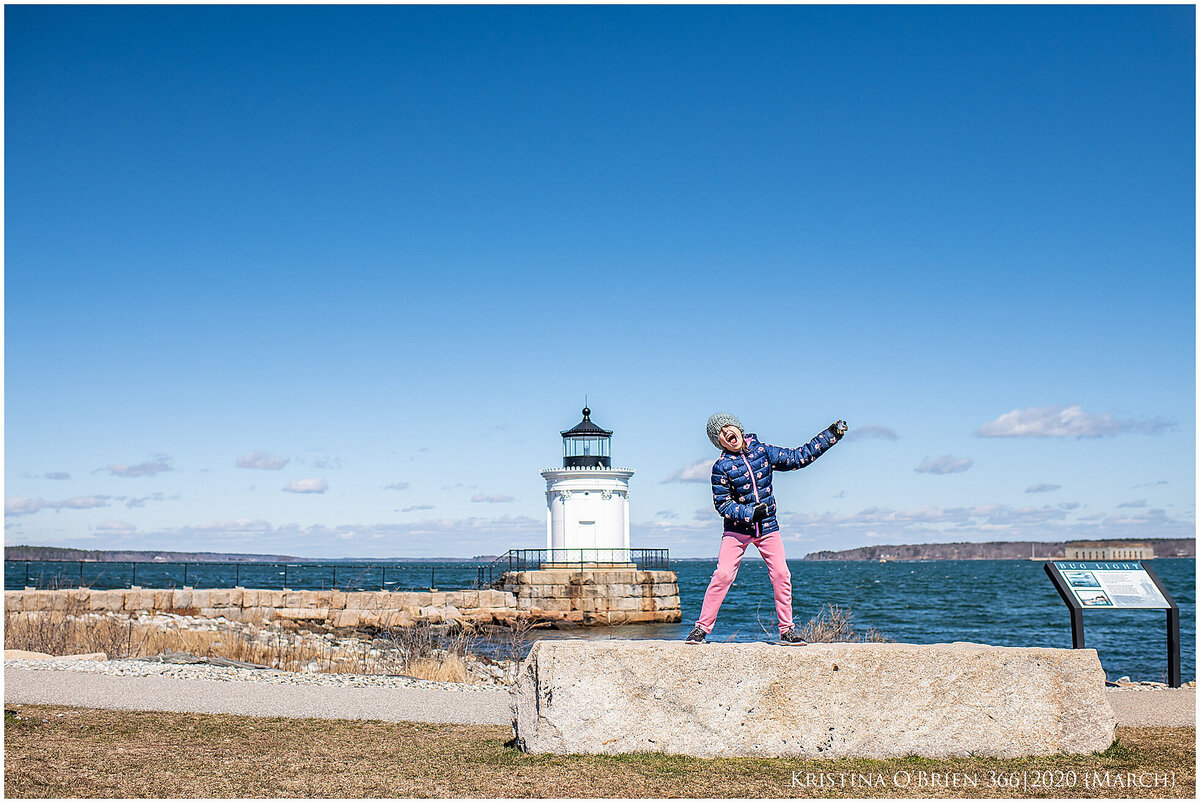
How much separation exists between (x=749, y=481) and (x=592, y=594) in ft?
72.8

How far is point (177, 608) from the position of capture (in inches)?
1177

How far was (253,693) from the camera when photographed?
413 inches

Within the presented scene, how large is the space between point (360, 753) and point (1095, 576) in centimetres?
754

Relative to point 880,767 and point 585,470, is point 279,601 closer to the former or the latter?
point 585,470

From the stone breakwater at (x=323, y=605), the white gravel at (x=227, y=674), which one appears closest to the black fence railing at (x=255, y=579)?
the stone breakwater at (x=323, y=605)

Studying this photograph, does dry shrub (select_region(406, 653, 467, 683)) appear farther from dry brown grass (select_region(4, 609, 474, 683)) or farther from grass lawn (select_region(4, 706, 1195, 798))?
grass lawn (select_region(4, 706, 1195, 798))

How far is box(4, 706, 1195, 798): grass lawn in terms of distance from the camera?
638 cm

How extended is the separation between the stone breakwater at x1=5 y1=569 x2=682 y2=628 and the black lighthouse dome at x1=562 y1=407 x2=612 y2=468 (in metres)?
3.13

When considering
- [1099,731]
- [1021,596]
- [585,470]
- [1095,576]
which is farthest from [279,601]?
[1021,596]

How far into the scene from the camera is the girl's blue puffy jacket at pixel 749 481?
7871 mm

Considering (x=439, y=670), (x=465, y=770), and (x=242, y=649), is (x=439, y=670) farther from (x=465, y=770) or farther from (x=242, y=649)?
(x=465, y=770)

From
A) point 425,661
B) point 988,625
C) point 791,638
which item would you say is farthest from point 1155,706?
point 988,625

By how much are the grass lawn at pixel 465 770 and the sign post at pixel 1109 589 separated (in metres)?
2.43

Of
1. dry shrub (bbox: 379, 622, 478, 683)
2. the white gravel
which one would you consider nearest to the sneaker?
the white gravel
